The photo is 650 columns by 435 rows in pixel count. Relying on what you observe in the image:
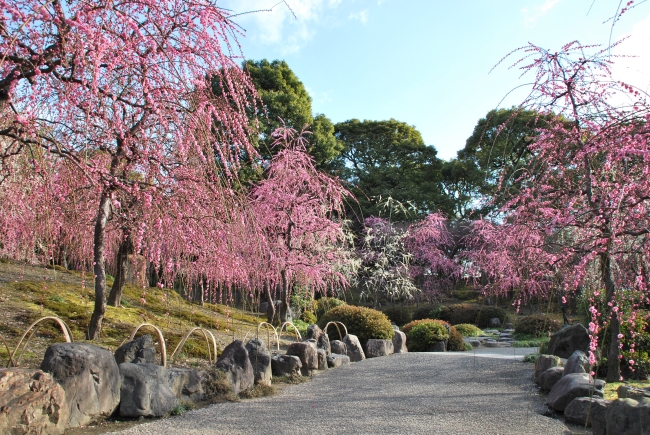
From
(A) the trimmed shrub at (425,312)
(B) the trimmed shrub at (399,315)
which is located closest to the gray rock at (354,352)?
(B) the trimmed shrub at (399,315)

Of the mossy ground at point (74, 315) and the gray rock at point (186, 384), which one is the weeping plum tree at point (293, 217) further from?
the gray rock at point (186, 384)

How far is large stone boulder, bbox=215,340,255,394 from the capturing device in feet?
17.8

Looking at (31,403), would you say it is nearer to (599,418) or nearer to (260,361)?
(260,361)

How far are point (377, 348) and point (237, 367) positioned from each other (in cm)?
401

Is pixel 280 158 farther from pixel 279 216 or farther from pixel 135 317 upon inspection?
pixel 135 317

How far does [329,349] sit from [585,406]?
464 cm

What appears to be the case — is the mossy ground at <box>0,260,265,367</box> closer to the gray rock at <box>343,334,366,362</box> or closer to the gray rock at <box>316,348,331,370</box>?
the gray rock at <box>316,348,331,370</box>

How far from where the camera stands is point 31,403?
11.3 ft

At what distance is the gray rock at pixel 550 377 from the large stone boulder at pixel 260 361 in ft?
10.6

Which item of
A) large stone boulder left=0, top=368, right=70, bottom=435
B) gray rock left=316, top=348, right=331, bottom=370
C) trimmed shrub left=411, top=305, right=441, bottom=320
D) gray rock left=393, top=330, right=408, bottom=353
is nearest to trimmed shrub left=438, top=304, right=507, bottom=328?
trimmed shrub left=411, top=305, right=441, bottom=320

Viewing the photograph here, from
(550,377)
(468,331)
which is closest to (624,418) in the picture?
(550,377)

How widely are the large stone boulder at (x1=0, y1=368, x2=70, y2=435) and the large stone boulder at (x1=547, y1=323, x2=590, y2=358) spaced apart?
654 cm

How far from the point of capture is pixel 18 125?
344 centimetres

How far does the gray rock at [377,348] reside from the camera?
8922mm
